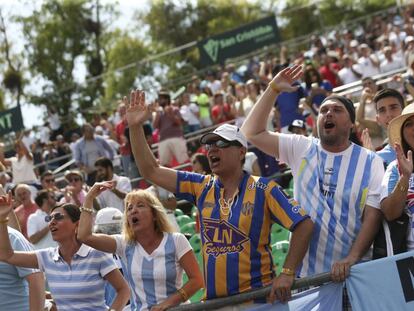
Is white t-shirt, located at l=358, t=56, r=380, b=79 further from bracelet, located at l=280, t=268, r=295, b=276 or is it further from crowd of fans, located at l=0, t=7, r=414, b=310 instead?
bracelet, located at l=280, t=268, r=295, b=276

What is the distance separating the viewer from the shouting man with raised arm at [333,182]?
6.12m

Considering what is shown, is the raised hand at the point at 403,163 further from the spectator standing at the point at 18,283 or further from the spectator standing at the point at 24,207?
the spectator standing at the point at 24,207

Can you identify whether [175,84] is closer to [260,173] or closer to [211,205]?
[260,173]

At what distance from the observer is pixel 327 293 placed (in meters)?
6.07

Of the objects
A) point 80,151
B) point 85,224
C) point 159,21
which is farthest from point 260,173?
point 159,21

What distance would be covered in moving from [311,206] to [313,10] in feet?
170

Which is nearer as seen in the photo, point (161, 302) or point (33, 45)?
point (161, 302)

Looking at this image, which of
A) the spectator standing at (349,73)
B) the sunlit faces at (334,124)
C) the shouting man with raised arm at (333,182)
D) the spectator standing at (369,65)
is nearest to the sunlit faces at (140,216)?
the shouting man with raised arm at (333,182)

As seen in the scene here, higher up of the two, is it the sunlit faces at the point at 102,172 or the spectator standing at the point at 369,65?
the spectator standing at the point at 369,65

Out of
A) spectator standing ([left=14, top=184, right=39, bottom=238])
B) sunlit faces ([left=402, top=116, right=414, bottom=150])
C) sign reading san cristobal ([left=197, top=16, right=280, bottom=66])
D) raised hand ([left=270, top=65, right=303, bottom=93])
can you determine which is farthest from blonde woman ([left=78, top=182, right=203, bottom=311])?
sign reading san cristobal ([left=197, top=16, right=280, bottom=66])

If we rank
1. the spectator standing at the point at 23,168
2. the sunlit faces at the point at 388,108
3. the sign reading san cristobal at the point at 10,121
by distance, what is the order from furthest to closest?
the sign reading san cristobal at the point at 10,121
the spectator standing at the point at 23,168
the sunlit faces at the point at 388,108

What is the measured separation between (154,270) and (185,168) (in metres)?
9.02

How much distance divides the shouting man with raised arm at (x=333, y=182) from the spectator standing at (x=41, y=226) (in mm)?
5131

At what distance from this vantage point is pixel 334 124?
629cm
